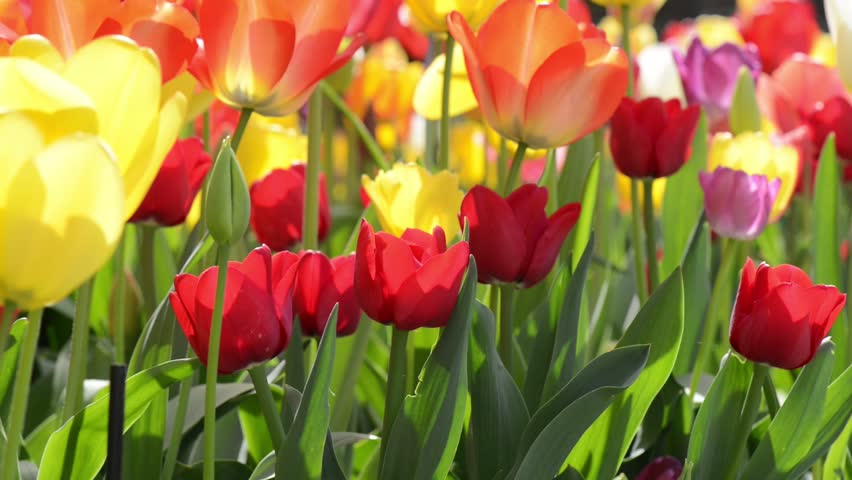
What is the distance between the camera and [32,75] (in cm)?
34

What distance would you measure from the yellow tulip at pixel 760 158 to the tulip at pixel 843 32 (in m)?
0.07

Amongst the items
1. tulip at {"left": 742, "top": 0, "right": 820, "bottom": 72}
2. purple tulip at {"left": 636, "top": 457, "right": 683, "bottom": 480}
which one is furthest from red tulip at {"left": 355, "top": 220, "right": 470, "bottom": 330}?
tulip at {"left": 742, "top": 0, "right": 820, "bottom": 72}

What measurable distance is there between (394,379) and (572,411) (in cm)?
9

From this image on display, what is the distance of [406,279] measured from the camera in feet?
1.65

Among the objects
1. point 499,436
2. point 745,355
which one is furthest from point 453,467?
point 745,355

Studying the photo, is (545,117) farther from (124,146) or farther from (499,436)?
(124,146)

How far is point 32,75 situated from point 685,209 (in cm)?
79

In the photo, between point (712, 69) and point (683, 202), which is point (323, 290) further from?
point (712, 69)

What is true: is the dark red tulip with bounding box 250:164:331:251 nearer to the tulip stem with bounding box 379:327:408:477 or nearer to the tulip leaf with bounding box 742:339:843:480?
the tulip stem with bounding box 379:327:408:477

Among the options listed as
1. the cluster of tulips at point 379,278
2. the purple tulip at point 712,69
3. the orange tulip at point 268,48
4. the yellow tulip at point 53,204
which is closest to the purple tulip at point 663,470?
the cluster of tulips at point 379,278

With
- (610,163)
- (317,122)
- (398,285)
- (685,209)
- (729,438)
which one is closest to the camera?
(398,285)

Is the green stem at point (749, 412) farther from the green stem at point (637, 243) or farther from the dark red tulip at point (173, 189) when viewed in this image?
the dark red tulip at point (173, 189)

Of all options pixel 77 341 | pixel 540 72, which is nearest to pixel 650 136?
pixel 540 72

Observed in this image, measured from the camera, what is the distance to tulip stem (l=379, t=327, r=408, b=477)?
21.6 inches
